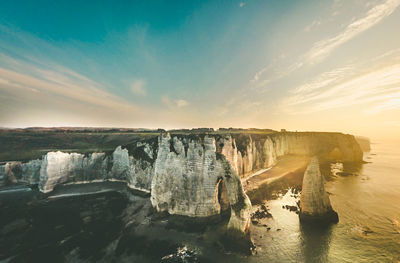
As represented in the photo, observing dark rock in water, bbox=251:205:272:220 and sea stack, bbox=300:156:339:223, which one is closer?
sea stack, bbox=300:156:339:223

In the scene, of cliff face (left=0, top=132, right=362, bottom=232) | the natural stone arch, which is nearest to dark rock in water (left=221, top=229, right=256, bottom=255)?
cliff face (left=0, top=132, right=362, bottom=232)

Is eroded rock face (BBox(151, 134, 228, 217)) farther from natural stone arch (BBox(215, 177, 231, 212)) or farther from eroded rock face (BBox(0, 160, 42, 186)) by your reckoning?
eroded rock face (BBox(0, 160, 42, 186))

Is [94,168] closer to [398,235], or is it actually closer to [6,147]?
[6,147]

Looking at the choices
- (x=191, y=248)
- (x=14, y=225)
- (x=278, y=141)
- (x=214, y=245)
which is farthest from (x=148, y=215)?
(x=278, y=141)

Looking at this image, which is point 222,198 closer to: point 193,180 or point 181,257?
point 193,180

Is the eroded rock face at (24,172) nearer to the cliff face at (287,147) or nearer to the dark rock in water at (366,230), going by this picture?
the cliff face at (287,147)

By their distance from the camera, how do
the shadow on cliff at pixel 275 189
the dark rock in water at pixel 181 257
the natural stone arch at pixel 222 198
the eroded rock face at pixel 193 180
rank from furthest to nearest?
the shadow on cliff at pixel 275 189
the natural stone arch at pixel 222 198
the eroded rock face at pixel 193 180
the dark rock in water at pixel 181 257

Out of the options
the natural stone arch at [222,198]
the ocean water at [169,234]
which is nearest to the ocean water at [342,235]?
the ocean water at [169,234]
